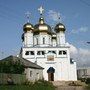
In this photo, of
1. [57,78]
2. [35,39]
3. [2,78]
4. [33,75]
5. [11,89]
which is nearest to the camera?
[11,89]

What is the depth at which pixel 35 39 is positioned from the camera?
6519 cm

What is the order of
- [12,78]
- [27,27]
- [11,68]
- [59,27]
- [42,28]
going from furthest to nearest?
[27,27]
[59,27]
[42,28]
[11,68]
[12,78]

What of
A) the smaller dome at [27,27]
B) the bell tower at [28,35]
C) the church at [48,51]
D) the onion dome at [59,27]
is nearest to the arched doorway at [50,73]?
the church at [48,51]

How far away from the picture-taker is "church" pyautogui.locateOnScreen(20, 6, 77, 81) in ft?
202

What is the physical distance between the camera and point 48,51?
6325 cm

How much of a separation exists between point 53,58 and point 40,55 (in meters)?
2.89

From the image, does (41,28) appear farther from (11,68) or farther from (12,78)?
(12,78)

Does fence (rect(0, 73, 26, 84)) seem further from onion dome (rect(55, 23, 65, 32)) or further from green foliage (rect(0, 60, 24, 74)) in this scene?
onion dome (rect(55, 23, 65, 32))

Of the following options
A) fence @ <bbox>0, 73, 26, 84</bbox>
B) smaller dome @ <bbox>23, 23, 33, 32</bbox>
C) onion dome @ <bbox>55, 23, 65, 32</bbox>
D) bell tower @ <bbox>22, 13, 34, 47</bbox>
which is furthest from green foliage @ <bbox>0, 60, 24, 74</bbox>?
onion dome @ <bbox>55, 23, 65, 32</bbox>

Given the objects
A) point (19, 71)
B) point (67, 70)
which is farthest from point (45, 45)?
point (19, 71)

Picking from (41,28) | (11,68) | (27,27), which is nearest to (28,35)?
(27,27)

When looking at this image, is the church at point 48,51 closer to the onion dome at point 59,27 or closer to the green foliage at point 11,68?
the onion dome at point 59,27

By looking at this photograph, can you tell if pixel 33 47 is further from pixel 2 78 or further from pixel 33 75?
pixel 2 78

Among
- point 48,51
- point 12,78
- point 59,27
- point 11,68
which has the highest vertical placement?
point 59,27
